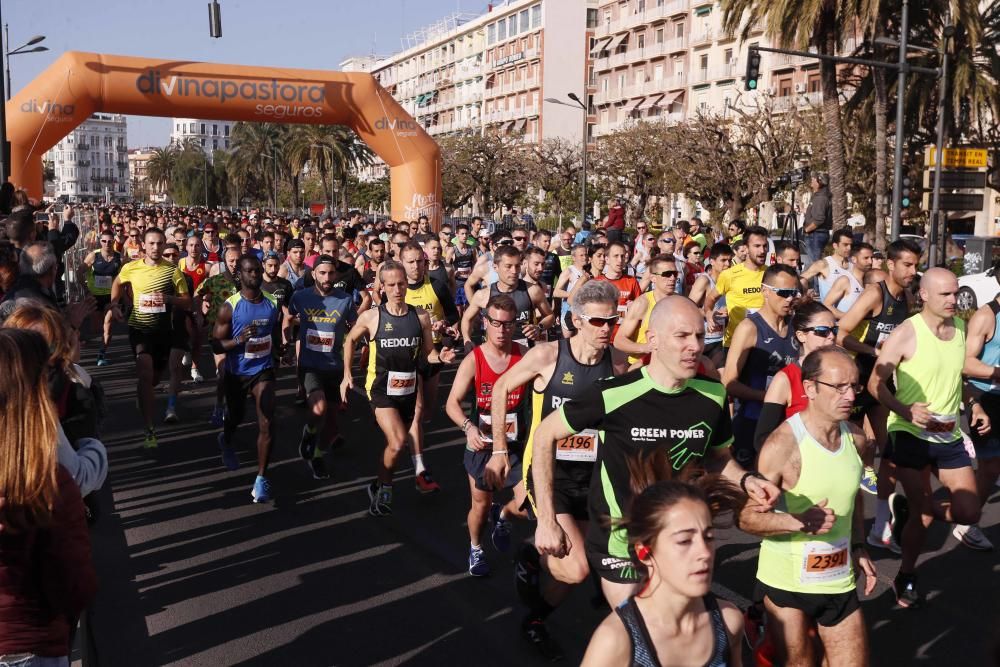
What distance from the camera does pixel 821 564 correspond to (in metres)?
3.63

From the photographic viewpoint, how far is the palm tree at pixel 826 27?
2086 centimetres

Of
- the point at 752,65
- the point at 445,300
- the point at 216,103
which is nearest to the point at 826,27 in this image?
the point at 752,65

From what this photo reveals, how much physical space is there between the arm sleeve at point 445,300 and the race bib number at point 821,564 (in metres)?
5.67

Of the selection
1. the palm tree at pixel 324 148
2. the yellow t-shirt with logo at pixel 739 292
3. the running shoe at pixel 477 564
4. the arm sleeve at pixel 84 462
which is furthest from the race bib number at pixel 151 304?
the palm tree at pixel 324 148

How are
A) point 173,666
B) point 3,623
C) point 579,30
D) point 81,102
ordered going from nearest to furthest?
point 3,623
point 173,666
point 81,102
point 579,30

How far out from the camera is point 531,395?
5.14m

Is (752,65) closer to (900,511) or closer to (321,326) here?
(321,326)

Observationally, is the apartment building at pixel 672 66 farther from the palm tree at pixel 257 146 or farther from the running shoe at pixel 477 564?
the running shoe at pixel 477 564

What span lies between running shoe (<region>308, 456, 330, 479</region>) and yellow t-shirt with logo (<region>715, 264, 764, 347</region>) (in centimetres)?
364

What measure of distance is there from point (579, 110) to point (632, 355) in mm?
73252

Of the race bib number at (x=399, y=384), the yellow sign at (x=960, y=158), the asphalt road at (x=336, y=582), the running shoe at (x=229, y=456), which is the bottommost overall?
the asphalt road at (x=336, y=582)

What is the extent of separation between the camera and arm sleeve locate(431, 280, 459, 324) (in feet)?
29.6

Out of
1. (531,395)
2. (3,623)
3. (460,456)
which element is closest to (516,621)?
(531,395)

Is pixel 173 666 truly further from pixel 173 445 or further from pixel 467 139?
pixel 467 139
